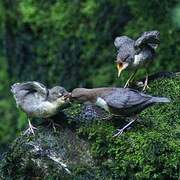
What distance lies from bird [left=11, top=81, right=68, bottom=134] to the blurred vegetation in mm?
4121

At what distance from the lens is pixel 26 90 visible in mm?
5121

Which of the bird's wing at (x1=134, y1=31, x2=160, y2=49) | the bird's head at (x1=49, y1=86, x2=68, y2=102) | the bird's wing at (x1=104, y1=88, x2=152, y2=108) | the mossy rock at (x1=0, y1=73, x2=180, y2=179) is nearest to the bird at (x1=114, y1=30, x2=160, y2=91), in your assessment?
the bird's wing at (x1=134, y1=31, x2=160, y2=49)

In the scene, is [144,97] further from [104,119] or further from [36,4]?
[36,4]

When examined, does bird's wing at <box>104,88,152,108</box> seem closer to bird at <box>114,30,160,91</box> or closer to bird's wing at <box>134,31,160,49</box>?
bird at <box>114,30,160,91</box>

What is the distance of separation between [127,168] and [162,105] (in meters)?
1.03

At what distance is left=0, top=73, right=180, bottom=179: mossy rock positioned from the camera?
4.68 meters

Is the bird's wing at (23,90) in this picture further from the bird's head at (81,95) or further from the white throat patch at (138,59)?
the white throat patch at (138,59)

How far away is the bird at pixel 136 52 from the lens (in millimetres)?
5551

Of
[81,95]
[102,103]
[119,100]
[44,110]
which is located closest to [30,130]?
[44,110]

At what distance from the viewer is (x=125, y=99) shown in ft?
15.9

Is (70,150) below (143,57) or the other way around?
below

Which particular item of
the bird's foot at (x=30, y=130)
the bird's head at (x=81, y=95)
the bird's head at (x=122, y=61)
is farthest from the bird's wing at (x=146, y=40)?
the bird's foot at (x=30, y=130)

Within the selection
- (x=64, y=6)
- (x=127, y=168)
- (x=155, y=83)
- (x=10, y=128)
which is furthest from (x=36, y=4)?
(x=127, y=168)

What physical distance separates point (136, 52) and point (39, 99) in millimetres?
1163
